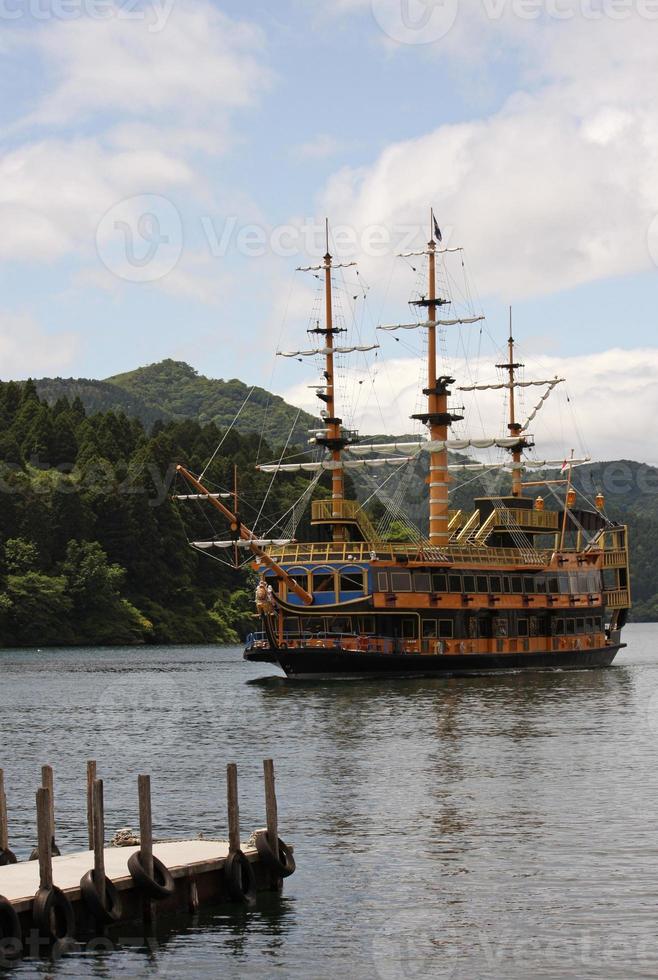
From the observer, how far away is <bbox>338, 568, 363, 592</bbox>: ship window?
81.4 meters

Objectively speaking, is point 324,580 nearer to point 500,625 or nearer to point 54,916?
point 500,625

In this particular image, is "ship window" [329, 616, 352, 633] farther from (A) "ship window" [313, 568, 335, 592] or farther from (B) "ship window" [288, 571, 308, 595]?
(B) "ship window" [288, 571, 308, 595]

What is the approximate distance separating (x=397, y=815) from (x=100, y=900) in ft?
42.4

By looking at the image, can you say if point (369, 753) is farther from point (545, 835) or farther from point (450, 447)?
point (450, 447)

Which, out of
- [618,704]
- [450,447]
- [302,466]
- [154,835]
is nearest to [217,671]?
[302,466]

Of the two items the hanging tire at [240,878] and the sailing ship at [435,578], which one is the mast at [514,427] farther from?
the hanging tire at [240,878]

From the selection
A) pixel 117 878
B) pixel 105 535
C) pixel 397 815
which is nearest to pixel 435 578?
pixel 397 815

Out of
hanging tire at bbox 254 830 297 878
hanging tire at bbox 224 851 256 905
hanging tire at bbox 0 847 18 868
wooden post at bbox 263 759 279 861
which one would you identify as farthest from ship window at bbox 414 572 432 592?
hanging tire at bbox 0 847 18 868

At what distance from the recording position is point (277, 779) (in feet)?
140

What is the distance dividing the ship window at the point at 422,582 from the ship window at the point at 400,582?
61cm

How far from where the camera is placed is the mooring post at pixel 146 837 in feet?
83.4

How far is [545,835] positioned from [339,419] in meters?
68.3

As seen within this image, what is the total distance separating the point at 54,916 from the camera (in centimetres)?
2428

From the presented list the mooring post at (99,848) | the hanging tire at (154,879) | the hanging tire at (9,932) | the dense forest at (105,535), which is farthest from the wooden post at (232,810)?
the dense forest at (105,535)
